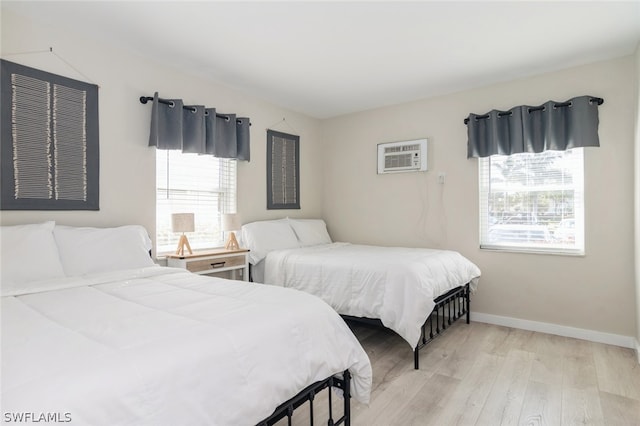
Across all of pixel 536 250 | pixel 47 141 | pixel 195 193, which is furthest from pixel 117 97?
pixel 536 250

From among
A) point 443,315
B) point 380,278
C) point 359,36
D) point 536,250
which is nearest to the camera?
point 359,36

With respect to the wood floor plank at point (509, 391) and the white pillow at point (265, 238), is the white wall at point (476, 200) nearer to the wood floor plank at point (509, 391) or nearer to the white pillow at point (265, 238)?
the wood floor plank at point (509, 391)

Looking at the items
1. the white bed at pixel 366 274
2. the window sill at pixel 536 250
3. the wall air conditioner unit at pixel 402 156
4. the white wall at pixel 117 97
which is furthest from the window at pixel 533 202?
the white wall at pixel 117 97

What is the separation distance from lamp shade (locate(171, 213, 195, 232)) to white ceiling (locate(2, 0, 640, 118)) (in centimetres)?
138

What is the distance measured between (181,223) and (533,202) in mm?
3377

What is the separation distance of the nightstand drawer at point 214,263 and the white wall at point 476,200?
1.79 meters

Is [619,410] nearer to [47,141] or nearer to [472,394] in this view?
[472,394]

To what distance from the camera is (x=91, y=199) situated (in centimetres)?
272

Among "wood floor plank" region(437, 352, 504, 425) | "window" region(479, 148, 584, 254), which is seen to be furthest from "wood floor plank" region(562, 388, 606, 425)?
"window" region(479, 148, 584, 254)

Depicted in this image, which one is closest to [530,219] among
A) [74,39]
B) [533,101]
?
[533,101]

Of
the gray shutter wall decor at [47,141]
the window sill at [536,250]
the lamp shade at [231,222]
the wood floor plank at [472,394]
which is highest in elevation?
the gray shutter wall decor at [47,141]

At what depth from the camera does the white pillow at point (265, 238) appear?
3736 mm

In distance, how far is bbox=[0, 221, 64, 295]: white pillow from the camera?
6.52ft

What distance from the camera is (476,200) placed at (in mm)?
3811
